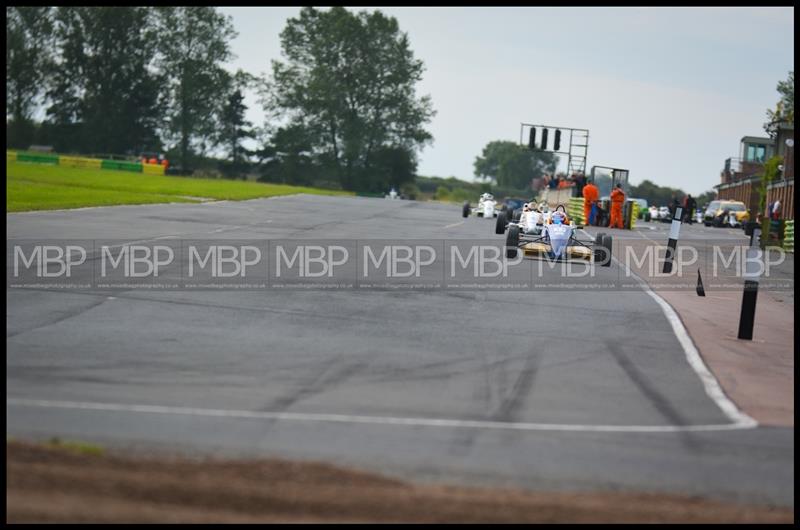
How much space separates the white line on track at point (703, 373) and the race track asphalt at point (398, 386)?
4.2 inches

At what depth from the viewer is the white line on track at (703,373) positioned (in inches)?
364

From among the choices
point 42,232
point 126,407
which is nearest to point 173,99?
point 42,232

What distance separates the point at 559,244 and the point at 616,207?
2296 cm

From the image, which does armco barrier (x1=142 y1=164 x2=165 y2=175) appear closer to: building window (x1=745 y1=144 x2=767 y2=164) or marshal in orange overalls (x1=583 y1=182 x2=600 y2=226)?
marshal in orange overalls (x1=583 y1=182 x2=600 y2=226)

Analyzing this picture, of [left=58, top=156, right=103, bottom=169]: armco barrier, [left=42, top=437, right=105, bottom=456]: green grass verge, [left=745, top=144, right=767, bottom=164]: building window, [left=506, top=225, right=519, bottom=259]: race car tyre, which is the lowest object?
[left=58, top=156, right=103, bottom=169]: armco barrier

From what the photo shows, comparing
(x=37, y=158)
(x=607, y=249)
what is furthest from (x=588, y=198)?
(x=37, y=158)

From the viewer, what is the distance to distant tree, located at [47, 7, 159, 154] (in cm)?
10506

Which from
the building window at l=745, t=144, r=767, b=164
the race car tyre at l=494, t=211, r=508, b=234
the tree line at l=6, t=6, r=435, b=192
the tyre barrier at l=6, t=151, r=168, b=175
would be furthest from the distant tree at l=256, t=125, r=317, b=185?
the race car tyre at l=494, t=211, r=508, b=234

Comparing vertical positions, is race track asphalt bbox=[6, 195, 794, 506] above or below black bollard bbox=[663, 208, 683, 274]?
below

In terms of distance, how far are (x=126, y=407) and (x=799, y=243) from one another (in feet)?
32.8

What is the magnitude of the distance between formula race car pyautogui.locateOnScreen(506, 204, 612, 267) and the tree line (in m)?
81.2

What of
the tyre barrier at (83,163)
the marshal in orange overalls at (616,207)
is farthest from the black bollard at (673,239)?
the tyre barrier at (83,163)

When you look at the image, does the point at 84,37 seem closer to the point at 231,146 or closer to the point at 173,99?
the point at 173,99

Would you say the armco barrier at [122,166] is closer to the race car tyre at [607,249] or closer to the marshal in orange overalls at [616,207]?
the marshal in orange overalls at [616,207]
